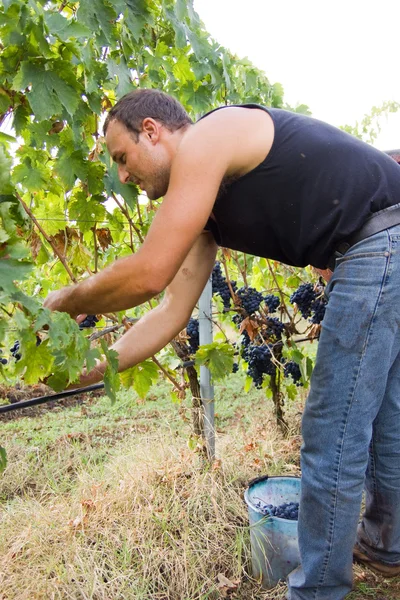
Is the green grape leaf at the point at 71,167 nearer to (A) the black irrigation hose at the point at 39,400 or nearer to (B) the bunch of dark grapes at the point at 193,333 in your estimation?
(A) the black irrigation hose at the point at 39,400

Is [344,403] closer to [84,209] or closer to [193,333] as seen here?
[84,209]

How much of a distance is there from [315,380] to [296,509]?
31.5 inches

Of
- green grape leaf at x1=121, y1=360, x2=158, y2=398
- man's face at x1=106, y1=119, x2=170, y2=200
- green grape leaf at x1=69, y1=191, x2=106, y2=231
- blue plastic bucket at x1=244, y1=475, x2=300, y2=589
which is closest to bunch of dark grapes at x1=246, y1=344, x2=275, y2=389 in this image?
green grape leaf at x1=121, y1=360, x2=158, y2=398

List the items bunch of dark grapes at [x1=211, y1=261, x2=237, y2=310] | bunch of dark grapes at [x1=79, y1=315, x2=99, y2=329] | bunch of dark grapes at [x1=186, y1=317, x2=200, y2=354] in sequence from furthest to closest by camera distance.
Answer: bunch of dark grapes at [x1=211, y1=261, x2=237, y2=310] → bunch of dark grapes at [x1=186, y1=317, x2=200, y2=354] → bunch of dark grapes at [x1=79, y1=315, x2=99, y2=329]

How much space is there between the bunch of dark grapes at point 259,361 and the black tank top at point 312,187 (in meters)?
1.54

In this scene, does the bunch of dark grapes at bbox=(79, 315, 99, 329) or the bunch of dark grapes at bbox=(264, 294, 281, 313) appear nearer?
the bunch of dark grapes at bbox=(79, 315, 99, 329)

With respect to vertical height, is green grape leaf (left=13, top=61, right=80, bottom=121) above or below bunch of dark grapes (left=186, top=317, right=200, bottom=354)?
above

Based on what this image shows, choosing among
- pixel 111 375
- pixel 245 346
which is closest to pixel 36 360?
pixel 111 375

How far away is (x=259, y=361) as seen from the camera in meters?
3.46

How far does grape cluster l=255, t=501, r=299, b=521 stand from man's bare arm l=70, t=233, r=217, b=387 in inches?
32.9

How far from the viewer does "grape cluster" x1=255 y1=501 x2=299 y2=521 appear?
2.37m

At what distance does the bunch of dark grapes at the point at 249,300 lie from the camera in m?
3.35

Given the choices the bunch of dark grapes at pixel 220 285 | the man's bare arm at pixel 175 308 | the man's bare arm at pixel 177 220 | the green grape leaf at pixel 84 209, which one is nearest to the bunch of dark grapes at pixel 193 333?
→ the bunch of dark grapes at pixel 220 285

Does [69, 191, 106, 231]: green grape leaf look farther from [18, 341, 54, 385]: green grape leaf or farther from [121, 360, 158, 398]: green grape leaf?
[18, 341, 54, 385]: green grape leaf
